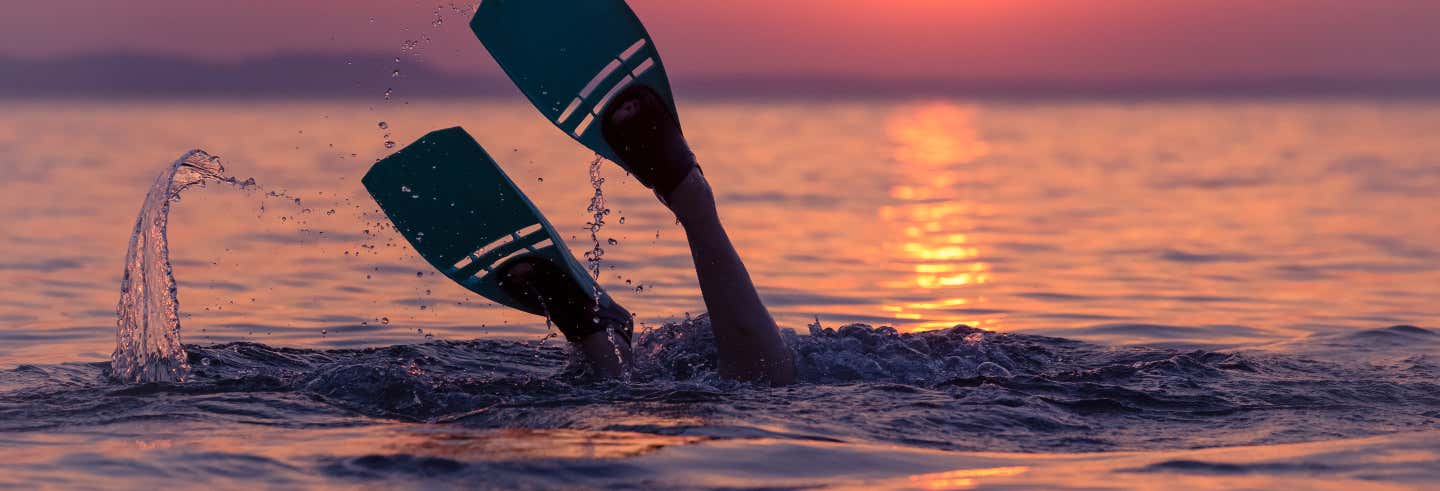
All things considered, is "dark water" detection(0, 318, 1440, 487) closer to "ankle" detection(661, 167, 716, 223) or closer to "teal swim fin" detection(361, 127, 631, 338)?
"teal swim fin" detection(361, 127, 631, 338)

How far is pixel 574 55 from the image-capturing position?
551 cm

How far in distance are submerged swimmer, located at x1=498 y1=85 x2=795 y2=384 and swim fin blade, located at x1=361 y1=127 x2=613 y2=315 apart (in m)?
0.18

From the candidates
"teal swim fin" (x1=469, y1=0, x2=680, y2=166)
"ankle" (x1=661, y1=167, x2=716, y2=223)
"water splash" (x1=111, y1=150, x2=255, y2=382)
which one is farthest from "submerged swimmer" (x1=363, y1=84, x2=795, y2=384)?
"water splash" (x1=111, y1=150, x2=255, y2=382)

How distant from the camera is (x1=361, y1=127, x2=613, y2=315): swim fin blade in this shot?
572cm

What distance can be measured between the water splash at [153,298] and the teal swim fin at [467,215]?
A: 2.28 ft

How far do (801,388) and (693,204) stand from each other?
0.68 m

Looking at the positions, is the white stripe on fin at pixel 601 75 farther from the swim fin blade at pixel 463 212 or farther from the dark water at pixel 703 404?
the dark water at pixel 703 404

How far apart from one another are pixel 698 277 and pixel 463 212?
1325mm

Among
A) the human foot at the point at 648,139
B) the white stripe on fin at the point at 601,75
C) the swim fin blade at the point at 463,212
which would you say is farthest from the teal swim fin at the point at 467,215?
the human foot at the point at 648,139

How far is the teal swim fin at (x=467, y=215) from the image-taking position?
5.71 meters

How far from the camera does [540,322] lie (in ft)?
24.2

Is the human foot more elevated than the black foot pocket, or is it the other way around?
the human foot

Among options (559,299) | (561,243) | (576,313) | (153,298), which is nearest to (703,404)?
(576,313)

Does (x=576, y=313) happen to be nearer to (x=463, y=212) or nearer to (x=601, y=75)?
(x=463, y=212)
